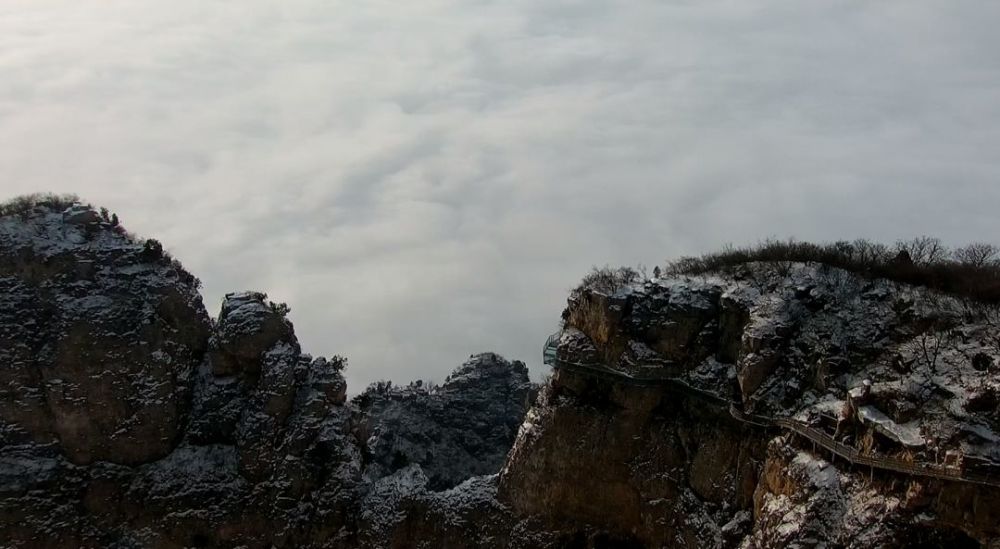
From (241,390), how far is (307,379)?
548 centimetres

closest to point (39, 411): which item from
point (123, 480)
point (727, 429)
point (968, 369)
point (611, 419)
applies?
point (123, 480)

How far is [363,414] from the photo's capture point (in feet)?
266

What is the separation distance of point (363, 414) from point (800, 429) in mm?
38580

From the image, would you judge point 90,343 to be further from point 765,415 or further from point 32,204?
point 765,415

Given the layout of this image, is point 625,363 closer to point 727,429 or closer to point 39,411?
point 727,429

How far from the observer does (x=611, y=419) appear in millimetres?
69188

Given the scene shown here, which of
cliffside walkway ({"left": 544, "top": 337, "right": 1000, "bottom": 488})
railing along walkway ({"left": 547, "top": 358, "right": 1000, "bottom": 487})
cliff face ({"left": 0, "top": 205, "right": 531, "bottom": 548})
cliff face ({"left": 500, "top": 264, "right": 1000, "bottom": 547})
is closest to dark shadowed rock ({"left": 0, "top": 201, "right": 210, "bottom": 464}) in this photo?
cliff face ({"left": 0, "top": 205, "right": 531, "bottom": 548})

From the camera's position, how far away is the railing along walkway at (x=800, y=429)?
157 feet

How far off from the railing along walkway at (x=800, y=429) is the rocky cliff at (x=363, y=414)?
0.87 feet

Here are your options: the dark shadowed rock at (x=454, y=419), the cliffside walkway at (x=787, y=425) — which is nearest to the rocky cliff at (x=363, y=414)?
the cliffside walkway at (x=787, y=425)

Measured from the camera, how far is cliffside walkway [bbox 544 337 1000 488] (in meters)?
48.0

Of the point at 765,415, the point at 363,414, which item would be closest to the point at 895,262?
the point at 765,415

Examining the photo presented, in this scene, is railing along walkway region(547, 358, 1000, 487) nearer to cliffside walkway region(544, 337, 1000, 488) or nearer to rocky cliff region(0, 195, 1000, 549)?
cliffside walkway region(544, 337, 1000, 488)

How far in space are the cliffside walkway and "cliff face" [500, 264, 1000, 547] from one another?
6.8 inches
